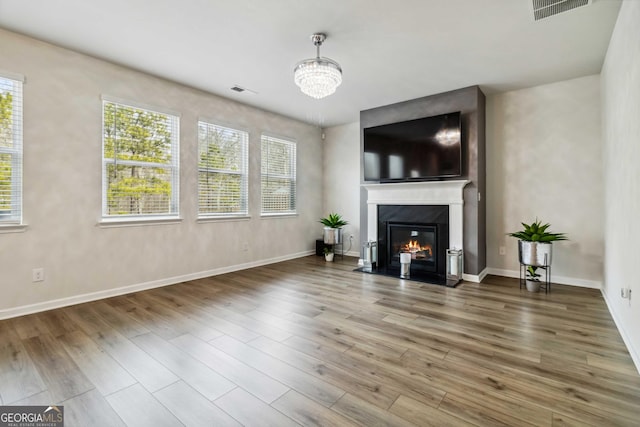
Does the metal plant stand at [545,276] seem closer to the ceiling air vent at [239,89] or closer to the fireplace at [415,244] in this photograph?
the fireplace at [415,244]

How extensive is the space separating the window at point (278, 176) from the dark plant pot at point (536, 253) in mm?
3705

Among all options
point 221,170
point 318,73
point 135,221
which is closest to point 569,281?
point 318,73

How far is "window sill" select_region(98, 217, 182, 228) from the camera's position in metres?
3.40

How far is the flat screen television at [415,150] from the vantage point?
4121mm

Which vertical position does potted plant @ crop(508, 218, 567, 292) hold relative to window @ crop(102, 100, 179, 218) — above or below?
below

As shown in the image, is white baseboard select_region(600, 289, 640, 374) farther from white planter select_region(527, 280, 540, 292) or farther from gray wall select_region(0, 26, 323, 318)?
gray wall select_region(0, 26, 323, 318)

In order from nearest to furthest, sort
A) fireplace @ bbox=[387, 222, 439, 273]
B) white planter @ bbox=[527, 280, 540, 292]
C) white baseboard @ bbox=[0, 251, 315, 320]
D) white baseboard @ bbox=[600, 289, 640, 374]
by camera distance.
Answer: white baseboard @ bbox=[600, 289, 640, 374], white baseboard @ bbox=[0, 251, 315, 320], white planter @ bbox=[527, 280, 540, 292], fireplace @ bbox=[387, 222, 439, 273]

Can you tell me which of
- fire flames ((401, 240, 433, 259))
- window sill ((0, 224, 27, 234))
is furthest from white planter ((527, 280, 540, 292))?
window sill ((0, 224, 27, 234))

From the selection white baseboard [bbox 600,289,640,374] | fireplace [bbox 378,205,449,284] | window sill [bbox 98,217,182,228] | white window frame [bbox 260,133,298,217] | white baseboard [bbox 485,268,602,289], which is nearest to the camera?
white baseboard [bbox 600,289,640,374]

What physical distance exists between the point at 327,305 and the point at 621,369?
7.27 ft

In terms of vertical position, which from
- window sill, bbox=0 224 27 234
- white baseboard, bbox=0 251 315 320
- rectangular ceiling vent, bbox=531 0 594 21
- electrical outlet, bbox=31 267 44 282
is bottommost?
white baseboard, bbox=0 251 315 320

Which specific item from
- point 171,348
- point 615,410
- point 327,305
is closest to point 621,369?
point 615,410

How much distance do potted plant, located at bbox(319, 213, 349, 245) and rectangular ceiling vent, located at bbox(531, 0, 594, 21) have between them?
390 cm

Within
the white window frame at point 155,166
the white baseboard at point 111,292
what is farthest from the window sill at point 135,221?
the white baseboard at point 111,292
